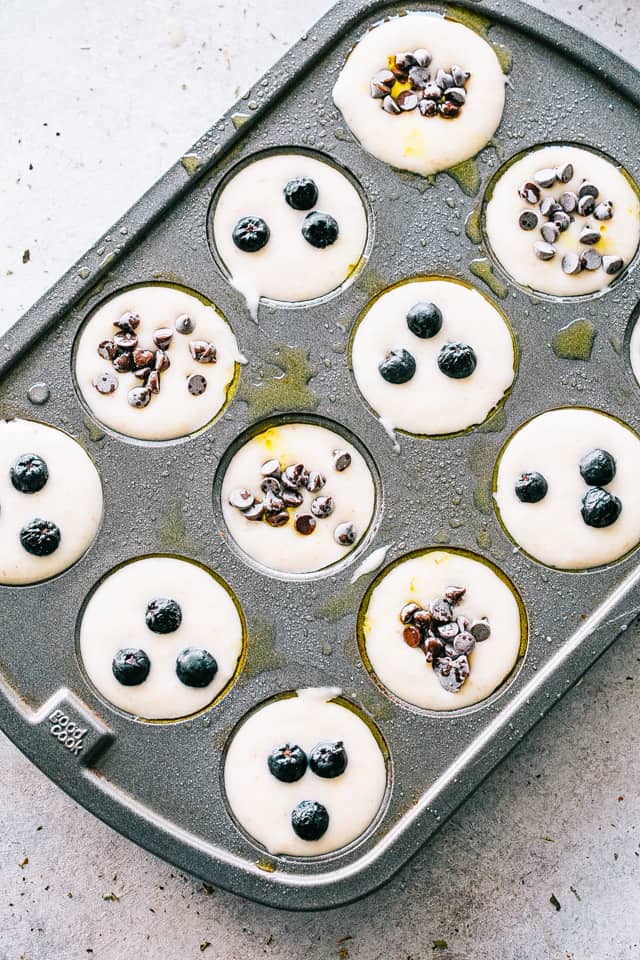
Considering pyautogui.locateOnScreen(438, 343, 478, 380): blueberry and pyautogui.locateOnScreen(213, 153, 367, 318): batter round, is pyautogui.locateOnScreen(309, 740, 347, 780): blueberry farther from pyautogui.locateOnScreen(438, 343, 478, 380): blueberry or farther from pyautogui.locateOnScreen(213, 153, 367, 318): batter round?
pyautogui.locateOnScreen(213, 153, 367, 318): batter round

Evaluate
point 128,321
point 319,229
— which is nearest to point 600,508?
point 319,229

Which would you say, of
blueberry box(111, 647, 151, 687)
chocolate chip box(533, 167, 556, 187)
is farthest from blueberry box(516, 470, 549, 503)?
blueberry box(111, 647, 151, 687)

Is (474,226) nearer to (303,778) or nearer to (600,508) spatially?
(600,508)

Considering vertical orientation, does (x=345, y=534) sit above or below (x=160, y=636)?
above

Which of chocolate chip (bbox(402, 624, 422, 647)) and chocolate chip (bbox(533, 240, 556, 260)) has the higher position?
chocolate chip (bbox(533, 240, 556, 260))

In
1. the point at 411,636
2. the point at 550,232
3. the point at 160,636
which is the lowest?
the point at 160,636

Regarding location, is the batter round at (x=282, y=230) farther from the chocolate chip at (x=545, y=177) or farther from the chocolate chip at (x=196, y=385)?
the chocolate chip at (x=545, y=177)

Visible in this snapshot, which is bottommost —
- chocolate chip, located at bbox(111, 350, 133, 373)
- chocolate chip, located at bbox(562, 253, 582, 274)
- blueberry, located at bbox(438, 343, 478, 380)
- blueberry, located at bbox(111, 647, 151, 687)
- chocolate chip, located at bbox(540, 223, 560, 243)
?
blueberry, located at bbox(111, 647, 151, 687)
